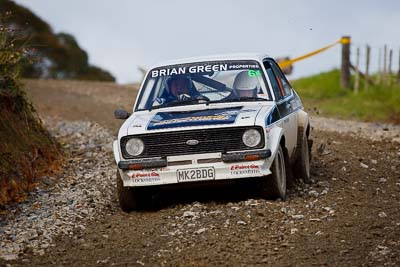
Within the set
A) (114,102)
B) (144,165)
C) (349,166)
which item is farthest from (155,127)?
(114,102)

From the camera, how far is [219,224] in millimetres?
9164

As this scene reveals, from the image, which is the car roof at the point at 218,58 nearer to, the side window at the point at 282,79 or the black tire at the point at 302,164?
the side window at the point at 282,79

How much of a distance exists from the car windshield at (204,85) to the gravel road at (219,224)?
1.05m

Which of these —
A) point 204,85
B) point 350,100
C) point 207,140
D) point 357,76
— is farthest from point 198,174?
point 357,76

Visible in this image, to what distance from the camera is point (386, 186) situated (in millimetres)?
11500

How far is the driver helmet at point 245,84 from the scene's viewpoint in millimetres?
11070

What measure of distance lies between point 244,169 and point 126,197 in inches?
53.6

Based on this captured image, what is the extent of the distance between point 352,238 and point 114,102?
58.5 ft

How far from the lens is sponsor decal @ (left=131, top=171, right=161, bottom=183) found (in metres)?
10.1

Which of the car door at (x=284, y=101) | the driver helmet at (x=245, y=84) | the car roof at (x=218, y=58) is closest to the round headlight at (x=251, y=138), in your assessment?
the car door at (x=284, y=101)

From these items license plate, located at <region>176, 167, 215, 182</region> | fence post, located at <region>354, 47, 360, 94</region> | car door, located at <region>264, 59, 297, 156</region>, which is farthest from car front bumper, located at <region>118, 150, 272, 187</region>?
fence post, located at <region>354, 47, 360, 94</region>

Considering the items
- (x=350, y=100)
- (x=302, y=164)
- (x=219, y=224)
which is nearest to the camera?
(x=219, y=224)

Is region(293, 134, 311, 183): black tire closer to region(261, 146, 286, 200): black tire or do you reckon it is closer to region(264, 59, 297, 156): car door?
region(264, 59, 297, 156): car door

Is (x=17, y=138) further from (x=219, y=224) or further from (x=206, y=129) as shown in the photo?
(x=219, y=224)
